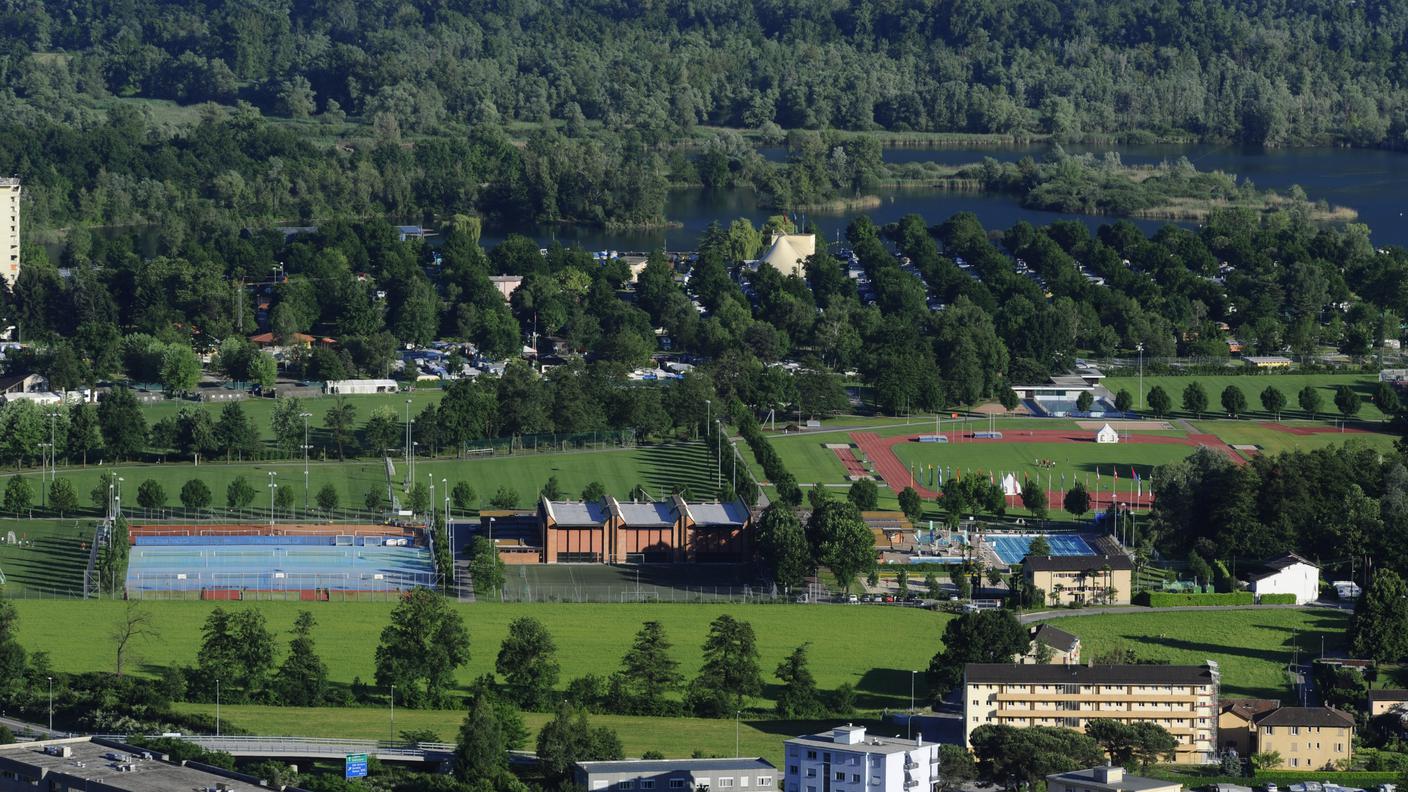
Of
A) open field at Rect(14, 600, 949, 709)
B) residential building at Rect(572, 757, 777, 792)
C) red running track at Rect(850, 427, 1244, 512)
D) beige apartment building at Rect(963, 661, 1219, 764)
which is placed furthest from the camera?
red running track at Rect(850, 427, 1244, 512)

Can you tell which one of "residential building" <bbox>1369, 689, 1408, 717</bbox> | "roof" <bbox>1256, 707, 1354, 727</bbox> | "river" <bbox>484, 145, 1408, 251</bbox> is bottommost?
"roof" <bbox>1256, 707, 1354, 727</bbox>

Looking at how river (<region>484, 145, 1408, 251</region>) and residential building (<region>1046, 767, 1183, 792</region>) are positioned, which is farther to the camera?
river (<region>484, 145, 1408, 251</region>)

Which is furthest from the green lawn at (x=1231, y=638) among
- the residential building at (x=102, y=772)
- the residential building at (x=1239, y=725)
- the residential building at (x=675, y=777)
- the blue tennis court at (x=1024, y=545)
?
the residential building at (x=102, y=772)

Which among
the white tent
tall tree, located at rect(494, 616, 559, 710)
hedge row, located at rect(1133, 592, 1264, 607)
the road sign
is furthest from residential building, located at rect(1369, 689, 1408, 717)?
the white tent

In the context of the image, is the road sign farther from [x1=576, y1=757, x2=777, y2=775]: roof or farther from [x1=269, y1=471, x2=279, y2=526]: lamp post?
[x1=269, y1=471, x2=279, y2=526]: lamp post

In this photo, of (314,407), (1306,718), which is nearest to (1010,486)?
(314,407)

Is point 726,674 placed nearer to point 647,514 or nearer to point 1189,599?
point 1189,599

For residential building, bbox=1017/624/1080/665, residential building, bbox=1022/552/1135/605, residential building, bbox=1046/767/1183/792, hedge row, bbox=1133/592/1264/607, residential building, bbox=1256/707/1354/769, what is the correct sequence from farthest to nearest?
hedge row, bbox=1133/592/1264/607 → residential building, bbox=1022/552/1135/605 → residential building, bbox=1017/624/1080/665 → residential building, bbox=1256/707/1354/769 → residential building, bbox=1046/767/1183/792

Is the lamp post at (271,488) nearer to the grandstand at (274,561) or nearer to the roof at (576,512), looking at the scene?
the grandstand at (274,561)

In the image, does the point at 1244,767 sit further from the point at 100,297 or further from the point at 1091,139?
the point at 1091,139
